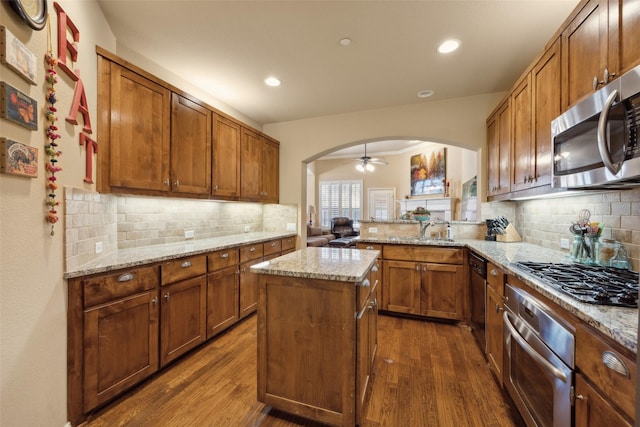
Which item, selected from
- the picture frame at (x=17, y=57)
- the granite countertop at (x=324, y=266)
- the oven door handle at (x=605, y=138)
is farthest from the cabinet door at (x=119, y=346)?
the oven door handle at (x=605, y=138)

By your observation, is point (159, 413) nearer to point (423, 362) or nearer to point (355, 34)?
point (423, 362)

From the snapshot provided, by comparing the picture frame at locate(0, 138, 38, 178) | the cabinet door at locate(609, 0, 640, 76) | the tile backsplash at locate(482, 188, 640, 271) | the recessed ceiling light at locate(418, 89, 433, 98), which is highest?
the recessed ceiling light at locate(418, 89, 433, 98)

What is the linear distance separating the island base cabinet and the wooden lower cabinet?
178 centimetres

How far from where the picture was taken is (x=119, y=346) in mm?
1617

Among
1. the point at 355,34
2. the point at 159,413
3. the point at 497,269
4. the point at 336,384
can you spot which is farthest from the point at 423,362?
the point at 355,34

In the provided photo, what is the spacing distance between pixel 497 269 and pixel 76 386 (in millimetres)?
2770

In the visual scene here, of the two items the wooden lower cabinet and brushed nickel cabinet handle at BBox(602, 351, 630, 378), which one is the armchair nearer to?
the wooden lower cabinet

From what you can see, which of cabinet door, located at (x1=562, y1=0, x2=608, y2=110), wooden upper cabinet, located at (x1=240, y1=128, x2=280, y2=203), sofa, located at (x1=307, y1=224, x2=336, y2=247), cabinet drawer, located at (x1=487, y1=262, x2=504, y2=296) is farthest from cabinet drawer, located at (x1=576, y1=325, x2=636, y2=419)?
sofa, located at (x1=307, y1=224, x2=336, y2=247)

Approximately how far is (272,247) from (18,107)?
8.46ft

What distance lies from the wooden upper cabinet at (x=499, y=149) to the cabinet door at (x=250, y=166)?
2961mm

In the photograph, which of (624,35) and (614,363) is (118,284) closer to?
(614,363)

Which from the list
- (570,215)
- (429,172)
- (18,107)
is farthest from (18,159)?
Result: (429,172)

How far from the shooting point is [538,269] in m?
1.49

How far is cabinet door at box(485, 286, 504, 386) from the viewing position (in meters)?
1.74
